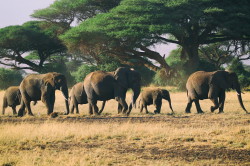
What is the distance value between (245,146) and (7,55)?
5129 centimetres

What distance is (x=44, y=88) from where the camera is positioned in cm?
1784

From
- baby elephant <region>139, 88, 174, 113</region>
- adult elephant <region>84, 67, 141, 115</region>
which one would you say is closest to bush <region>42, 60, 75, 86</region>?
baby elephant <region>139, 88, 174, 113</region>

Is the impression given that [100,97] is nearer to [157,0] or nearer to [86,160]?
[86,160]

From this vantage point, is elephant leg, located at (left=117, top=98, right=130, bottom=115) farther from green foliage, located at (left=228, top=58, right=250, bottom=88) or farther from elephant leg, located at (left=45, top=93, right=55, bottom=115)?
green foliage, located at (left=228, top=58, right=250, bottom=88)

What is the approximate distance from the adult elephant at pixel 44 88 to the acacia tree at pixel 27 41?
35.7 metres

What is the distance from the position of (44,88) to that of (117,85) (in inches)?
123

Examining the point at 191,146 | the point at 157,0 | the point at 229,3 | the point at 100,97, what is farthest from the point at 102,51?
the point at 191,146

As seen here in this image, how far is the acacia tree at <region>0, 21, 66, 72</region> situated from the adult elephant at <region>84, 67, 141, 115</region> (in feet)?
117

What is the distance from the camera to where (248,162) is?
8.91 metres

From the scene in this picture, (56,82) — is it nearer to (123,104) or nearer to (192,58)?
(123,104)

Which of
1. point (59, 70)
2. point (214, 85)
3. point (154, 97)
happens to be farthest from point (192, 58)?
point (59, 70)

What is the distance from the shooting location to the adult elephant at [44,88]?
58.3 ft

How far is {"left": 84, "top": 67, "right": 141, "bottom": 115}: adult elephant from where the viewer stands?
18.4 metres

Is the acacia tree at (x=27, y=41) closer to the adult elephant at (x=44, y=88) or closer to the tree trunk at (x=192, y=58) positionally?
the tree trunk at (x=192, y=58)
